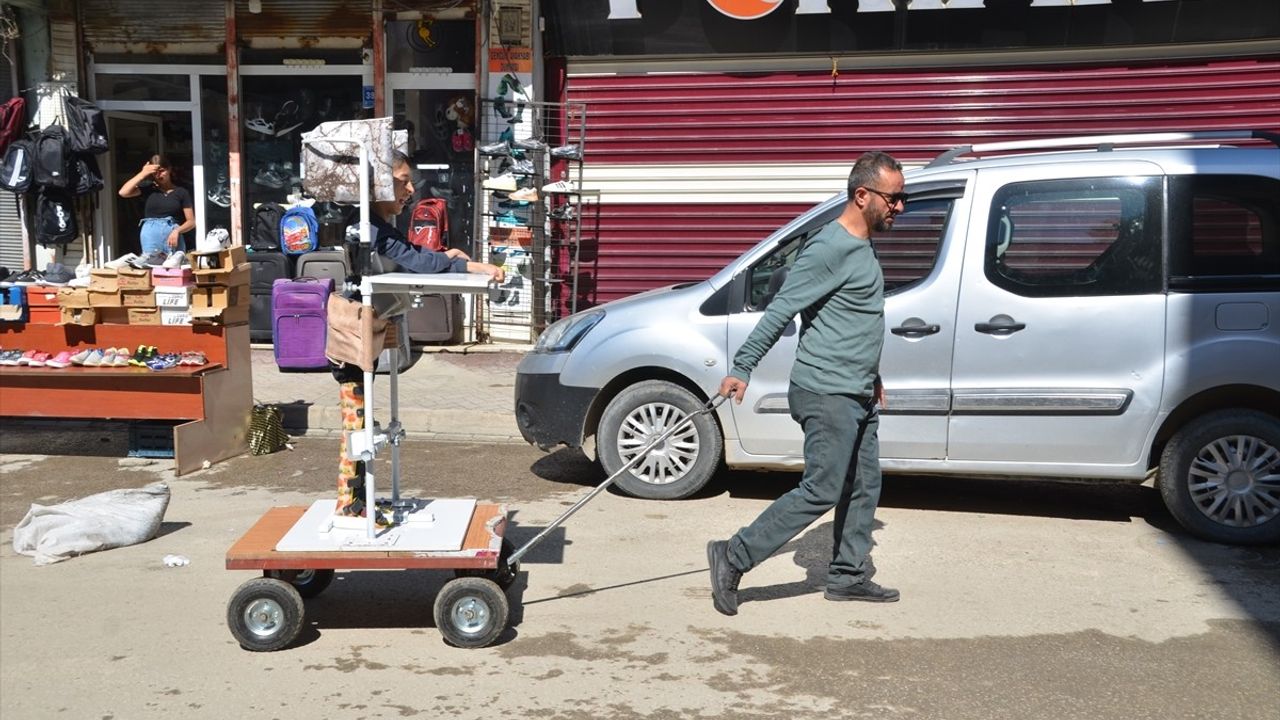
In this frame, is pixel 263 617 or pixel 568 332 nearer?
pixel 263 617

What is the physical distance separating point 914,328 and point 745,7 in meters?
6.37

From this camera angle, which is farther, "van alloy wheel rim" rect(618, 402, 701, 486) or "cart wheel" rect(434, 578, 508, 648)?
"van alloy wheel rim" rect(618, 402, 701, 486)

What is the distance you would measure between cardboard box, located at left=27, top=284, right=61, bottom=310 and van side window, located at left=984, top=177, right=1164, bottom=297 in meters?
6.44

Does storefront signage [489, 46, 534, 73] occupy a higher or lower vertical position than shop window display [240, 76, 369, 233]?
higher

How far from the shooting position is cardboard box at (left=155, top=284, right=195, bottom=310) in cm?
846

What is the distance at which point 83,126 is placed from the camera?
12.5m

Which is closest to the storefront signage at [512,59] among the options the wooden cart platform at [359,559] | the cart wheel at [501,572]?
the cart wheel at [501,572]

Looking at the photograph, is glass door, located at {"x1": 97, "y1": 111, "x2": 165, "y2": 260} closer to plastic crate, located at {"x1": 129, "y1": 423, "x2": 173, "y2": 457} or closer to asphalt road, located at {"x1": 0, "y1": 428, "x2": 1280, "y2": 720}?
plastic crate, located at {"x1": 129, "y1": 423, "x2": 173, "y2": 457}

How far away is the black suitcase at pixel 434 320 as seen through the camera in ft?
40.0

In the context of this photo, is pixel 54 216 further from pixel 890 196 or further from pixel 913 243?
pixel 890 196

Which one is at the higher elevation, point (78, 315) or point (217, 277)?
point (217, 277)

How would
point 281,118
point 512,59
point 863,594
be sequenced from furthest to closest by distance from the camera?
1. point 281,118
2. point 512,59
3. point 863,594

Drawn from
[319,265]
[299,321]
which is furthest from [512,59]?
[299,321]

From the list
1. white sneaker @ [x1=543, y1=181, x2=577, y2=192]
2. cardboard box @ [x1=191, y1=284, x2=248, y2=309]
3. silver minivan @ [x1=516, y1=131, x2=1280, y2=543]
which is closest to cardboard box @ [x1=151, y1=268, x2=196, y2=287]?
cardboard box @ [x1=191, y1=284, x2=248, y2=309]
